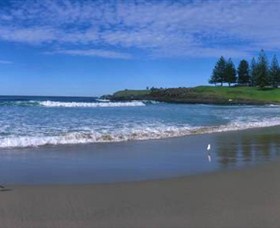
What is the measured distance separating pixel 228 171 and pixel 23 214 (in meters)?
5.17

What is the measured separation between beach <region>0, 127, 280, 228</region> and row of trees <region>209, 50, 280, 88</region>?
363 ft

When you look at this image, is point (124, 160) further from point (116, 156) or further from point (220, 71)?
point (220, 71)

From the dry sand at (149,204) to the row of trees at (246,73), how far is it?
365 ft

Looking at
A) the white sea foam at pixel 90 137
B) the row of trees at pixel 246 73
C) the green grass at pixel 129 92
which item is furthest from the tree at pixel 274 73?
the white sea foam at pixel 90 137

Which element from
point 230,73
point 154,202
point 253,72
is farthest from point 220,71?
point 154,202

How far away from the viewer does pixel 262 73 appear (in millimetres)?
114750

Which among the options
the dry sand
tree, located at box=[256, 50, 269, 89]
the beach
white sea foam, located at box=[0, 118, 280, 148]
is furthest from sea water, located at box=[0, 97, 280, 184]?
tree, located at box=[256, 50, 269, 89]

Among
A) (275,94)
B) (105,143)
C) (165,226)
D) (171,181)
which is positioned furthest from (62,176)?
(275,94)

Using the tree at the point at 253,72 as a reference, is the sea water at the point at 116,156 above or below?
below

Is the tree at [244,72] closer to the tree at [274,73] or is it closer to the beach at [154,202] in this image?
the tree at [274,73]

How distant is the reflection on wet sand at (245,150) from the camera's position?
11911mm

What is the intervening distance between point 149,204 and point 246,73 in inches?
4887

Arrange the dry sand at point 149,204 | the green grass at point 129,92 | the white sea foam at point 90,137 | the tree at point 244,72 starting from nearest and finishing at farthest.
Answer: the dry sand at point 149,204 < the white sea foam at point 90,137 < the tree at point 244,72 < the green grass at point 129,92

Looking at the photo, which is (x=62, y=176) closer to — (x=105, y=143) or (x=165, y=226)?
(x=165, y=226)
